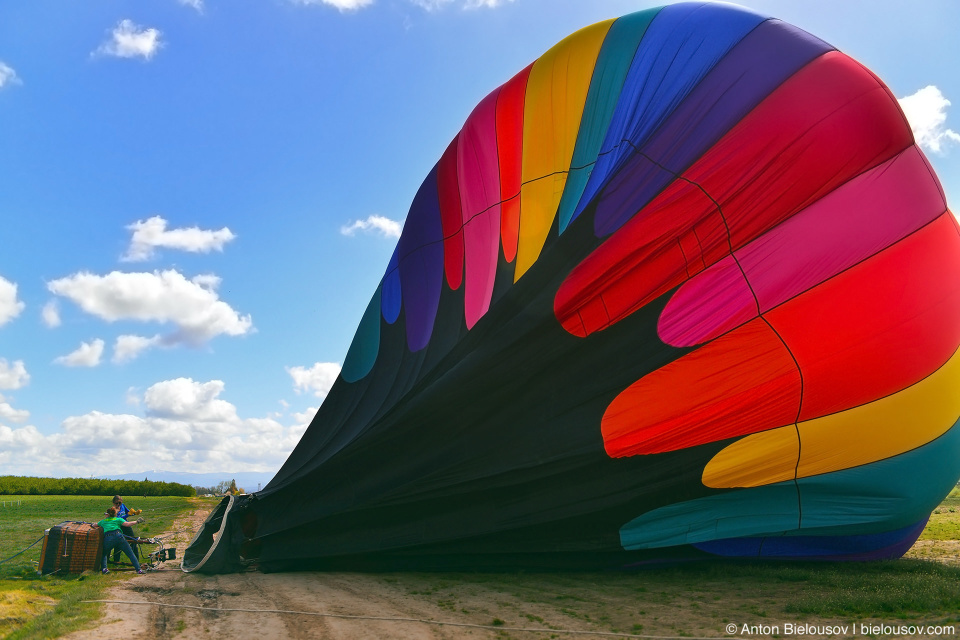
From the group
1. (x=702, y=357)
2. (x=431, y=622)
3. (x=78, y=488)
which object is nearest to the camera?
(x=431, y=622)

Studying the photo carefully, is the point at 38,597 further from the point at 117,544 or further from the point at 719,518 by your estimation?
the point at 719,518

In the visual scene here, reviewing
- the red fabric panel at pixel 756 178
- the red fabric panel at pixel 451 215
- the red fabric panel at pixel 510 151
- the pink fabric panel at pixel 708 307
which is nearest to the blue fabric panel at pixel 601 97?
the red fabric panel at pixel 510 151

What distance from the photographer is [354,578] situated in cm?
671

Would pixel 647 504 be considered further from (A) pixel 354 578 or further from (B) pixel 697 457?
(A) pixel 354 578

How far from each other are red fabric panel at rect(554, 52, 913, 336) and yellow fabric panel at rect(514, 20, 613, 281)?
106cm

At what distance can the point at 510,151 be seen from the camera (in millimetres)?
8391

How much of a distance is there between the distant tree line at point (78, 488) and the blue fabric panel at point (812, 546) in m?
33.6

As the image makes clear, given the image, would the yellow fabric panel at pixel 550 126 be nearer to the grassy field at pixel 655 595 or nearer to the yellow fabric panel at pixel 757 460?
the yellow fabric panel at pixel 757 460

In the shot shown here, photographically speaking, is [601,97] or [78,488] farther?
[78,488]

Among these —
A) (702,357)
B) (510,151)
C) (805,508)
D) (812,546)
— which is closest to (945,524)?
(812,546)

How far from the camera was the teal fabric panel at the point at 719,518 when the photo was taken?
6285 millimetres

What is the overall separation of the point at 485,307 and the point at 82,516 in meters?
14.1

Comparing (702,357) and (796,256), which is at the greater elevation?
(796,256)

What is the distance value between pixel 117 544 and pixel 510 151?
651 centimetres
